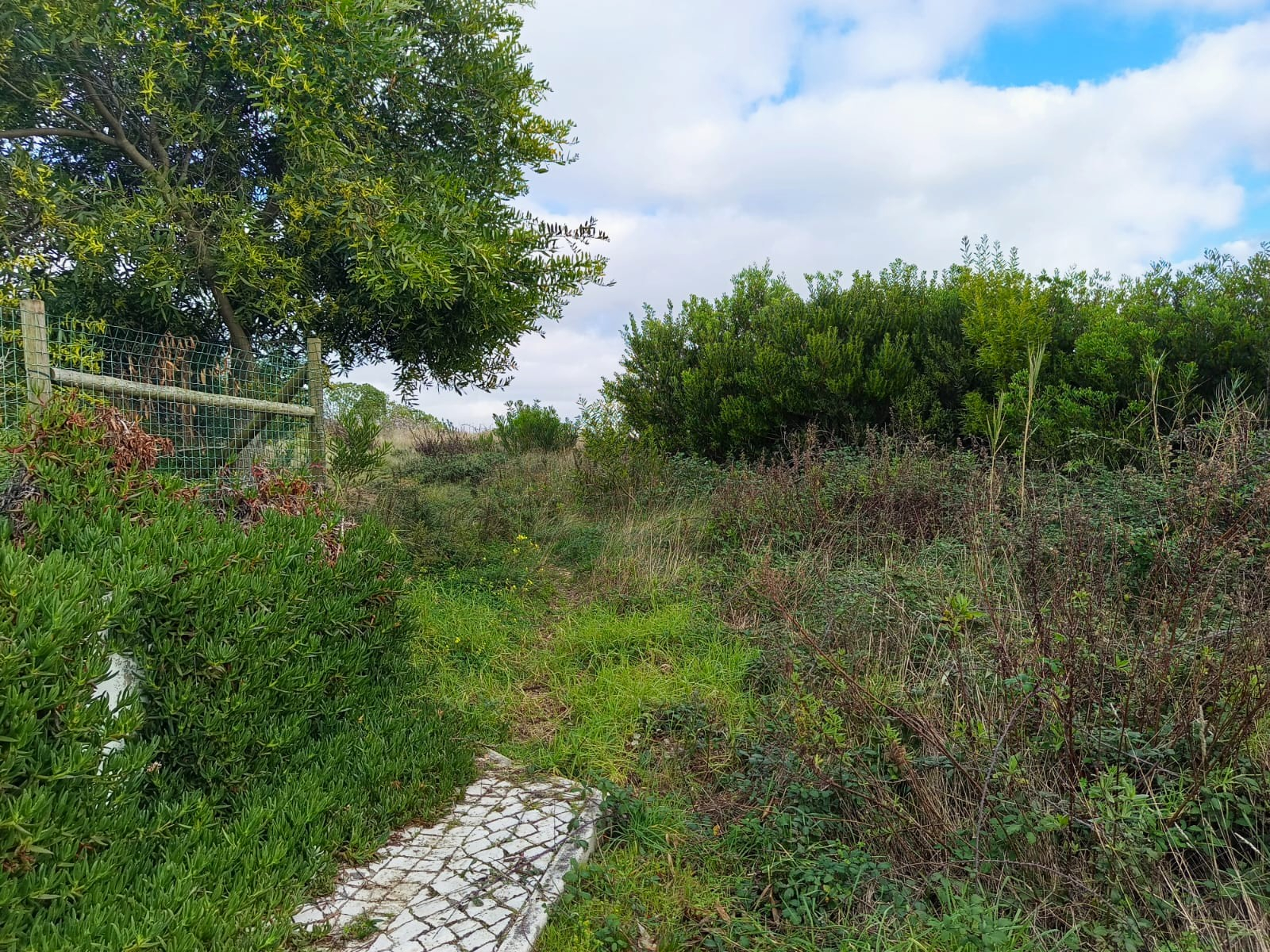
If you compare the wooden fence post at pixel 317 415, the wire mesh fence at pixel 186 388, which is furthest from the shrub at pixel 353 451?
the wire mesh fence at pixel 186 388

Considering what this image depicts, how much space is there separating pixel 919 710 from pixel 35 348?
14.7 ft

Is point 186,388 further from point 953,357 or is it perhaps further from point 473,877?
point 953,357

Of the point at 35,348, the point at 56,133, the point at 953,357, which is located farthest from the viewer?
the point at 953,357

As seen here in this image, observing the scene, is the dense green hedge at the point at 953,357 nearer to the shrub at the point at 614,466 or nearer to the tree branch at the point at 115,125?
the shrub at the point at 614,466

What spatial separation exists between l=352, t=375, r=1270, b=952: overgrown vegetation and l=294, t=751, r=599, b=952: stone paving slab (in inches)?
5.0

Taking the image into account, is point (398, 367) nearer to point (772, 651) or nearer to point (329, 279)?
point (329, 279)

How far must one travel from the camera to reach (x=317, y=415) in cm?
596

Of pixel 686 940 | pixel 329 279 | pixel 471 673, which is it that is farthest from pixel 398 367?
pixel 686 940

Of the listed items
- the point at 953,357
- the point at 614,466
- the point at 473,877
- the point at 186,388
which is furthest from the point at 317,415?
the point at 953,357

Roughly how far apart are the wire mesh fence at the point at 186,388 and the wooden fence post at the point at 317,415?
0.04 m

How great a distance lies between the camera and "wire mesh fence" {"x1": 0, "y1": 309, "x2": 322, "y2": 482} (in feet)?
12.9

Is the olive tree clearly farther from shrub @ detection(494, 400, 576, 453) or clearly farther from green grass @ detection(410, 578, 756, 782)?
shrub @ detection(494, 400, 576, 453)

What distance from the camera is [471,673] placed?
15.0ft

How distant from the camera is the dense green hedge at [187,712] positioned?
6.75 ft
